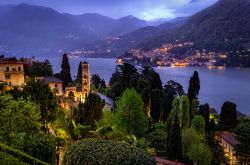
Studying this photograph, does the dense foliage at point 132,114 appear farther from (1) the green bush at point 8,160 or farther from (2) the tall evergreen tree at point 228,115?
(1) the green bush at point 8,160

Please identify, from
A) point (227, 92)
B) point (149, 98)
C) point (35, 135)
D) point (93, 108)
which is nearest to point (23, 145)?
point (35, 135)

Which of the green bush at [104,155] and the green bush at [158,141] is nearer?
the green bush at [104,155]

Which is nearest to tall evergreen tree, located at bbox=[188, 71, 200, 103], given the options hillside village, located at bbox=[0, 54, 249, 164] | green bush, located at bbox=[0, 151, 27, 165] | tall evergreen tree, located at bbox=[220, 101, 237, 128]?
tall evergreen tree, located at bbox=[220, 101, 237, 128]

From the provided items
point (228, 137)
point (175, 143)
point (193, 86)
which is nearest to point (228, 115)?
point (228, 137)

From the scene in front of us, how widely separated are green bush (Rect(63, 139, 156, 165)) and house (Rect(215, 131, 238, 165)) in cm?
2976

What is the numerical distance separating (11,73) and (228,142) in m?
28.5

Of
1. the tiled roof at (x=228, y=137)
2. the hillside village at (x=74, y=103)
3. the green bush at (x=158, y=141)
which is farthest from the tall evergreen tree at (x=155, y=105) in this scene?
the green bush at (x=158, y=141)

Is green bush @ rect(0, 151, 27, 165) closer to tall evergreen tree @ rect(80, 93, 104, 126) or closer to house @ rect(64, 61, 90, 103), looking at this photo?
tall evergreen tree @ rect(80, 93, 104, 126)

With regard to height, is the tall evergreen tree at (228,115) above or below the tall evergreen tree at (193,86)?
below

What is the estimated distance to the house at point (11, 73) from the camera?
4094cm

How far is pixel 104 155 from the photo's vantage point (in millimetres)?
12477

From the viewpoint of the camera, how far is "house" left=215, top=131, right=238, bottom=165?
40.1 metres

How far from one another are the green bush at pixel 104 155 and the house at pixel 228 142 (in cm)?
2976

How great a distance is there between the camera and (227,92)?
106500 millimetres
